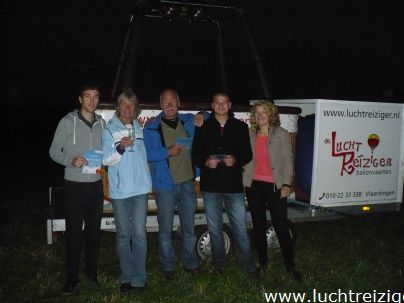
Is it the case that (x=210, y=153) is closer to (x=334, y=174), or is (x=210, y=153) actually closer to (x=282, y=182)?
(x=282, y=182)

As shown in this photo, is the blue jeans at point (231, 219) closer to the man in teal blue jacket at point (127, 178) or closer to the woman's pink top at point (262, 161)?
the woman's pink top at point (262, 161)

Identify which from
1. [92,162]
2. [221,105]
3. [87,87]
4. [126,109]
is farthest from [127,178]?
[221,105]

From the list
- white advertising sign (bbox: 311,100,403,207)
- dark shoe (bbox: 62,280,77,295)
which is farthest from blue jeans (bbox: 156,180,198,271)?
white advertising sign (bbox: 311,100,403,207)

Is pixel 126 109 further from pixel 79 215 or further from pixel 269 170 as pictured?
pixel 269 170

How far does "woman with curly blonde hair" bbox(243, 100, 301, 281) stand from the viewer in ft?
17.3

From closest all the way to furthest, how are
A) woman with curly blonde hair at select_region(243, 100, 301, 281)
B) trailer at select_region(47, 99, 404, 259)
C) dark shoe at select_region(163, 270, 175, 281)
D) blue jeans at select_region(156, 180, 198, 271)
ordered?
blue jeans at select_region(156, 180, 198, 271), woman with curly blonde hair at select_region(243, 100, 301, 281), dark shoe at select_region(163, 270, 175, 281), trailer at select_region(47, 99, 404, 259)

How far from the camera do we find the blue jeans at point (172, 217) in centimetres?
514

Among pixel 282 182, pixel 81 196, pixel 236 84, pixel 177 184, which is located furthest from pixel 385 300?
pixel 236 84

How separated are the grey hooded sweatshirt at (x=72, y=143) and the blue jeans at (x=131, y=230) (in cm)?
44

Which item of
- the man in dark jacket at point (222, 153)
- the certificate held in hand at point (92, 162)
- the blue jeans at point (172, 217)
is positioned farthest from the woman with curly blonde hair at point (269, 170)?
the certificate held in hand at point (92, 162)

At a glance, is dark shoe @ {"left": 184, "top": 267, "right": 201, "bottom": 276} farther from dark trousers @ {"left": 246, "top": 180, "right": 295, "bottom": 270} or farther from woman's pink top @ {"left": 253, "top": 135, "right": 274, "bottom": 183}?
woman's pink top @ {"left": 253, "top": 135, "right": 274, "bottom": 183}

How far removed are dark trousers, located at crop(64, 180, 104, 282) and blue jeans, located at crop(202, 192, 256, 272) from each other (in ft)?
3.96

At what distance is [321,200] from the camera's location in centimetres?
671

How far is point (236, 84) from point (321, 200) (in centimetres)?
1415
